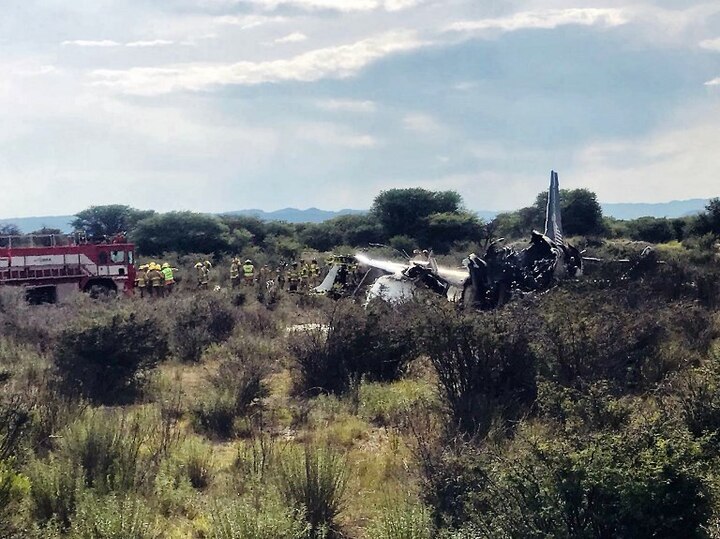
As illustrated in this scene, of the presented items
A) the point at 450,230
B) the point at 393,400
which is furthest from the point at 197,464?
the point at 450,230

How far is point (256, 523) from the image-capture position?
14.2ft

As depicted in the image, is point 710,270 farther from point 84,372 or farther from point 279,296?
point 84,372

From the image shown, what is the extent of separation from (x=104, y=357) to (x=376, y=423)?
3997mm

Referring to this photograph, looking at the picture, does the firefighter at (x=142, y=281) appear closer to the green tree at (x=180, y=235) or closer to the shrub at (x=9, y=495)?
the shrub at (x=9, y=495)

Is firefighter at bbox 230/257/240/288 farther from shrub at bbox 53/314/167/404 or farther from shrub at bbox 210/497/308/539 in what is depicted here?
shrub at bbox 210/497/308/539

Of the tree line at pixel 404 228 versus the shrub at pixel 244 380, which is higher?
the tree line at pixel 404 228

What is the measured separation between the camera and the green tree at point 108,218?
5903 centimetres

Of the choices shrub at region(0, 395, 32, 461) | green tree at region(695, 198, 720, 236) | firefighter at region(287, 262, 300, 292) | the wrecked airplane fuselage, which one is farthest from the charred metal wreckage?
green tree at region(695, 198, 720, 236)

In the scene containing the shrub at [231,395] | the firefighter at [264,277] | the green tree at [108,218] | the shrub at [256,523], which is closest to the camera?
the shrub at [256,523]

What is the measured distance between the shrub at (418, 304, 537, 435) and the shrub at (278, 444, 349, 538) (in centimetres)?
240

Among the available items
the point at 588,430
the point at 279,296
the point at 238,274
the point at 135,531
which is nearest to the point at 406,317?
the point at 588,430

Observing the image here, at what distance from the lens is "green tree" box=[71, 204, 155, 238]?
5903 cm

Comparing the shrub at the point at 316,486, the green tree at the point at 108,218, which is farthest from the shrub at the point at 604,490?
the green tree at the point at 108,218

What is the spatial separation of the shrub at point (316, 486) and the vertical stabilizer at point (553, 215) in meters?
14.3
